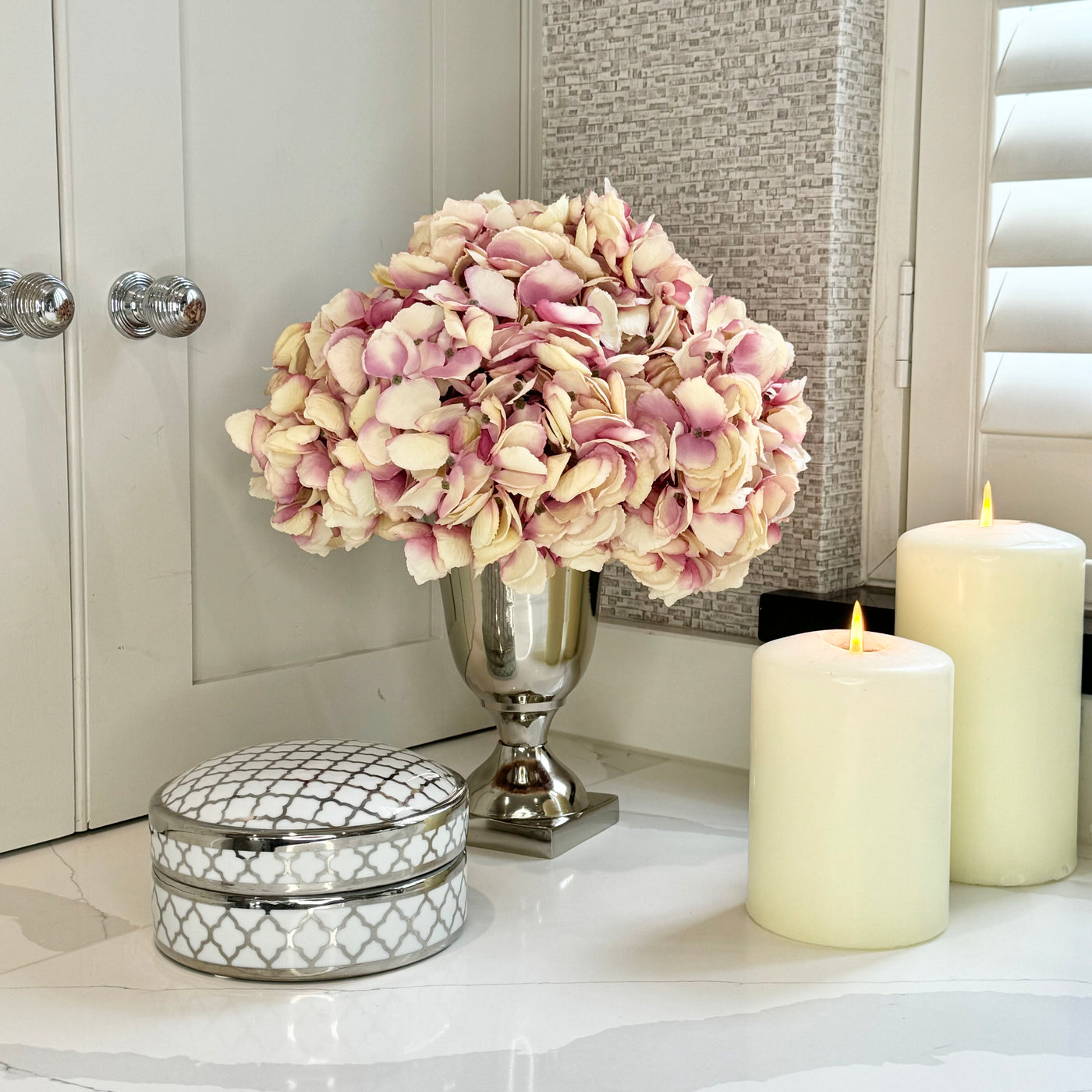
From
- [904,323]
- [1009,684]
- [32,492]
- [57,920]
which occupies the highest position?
[904,323]

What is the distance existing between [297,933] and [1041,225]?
0.67m

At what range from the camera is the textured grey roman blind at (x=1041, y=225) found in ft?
2.80

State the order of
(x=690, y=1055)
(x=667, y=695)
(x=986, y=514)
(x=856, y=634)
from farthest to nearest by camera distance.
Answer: (x=667, y=695)
(x=986, y=514)
(x=856, y=634)
(x=690, y=1055)

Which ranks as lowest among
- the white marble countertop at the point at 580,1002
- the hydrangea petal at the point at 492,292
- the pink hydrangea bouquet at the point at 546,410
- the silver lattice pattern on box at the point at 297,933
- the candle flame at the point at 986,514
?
the white marble countertop at the point at 580,1002

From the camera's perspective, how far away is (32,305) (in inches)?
28.8

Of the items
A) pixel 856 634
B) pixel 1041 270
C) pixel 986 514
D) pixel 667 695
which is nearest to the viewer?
pixel 856 634

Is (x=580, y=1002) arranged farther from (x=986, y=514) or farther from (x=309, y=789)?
(x=986, y=514)

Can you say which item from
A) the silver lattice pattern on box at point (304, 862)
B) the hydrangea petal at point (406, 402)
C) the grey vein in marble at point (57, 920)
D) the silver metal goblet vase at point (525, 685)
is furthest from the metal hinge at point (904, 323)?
the grey vein in marble at point (57, 920)

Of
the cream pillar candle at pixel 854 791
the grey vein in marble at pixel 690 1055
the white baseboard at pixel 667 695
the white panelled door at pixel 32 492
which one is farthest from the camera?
the white baseboard at pixel 667 695

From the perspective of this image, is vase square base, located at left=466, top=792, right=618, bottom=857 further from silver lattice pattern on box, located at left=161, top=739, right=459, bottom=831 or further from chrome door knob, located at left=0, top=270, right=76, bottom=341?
chrome door knob, located at left=0, top=270, right=76, bottom=341

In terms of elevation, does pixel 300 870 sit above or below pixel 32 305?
below

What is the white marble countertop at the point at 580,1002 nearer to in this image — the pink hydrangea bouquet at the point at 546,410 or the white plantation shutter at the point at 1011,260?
the pink hydrangea bouquet at the point at 546,410

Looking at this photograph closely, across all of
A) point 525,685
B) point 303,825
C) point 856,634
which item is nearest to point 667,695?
point 525,685

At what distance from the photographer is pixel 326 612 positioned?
96 centimetres
